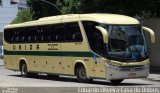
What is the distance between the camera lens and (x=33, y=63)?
29156mm

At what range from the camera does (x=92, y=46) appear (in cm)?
2298

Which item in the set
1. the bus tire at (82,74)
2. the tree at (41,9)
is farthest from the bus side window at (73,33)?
the tree at (41,9)

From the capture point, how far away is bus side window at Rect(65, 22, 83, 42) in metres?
23.9

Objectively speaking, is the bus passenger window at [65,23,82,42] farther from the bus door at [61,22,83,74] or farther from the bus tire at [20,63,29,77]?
the bus tire at [20,63,29,77]

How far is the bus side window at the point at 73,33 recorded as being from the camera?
78.3 feet

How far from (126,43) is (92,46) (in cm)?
157

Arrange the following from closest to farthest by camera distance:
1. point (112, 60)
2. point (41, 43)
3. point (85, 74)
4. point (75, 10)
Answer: point (112, 60) < point (85, 74) < point (41, 43) < point (75, 10)

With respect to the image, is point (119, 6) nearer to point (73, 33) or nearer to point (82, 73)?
point (73, 33)

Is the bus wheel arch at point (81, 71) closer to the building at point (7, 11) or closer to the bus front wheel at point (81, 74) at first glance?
the bus front wheel at point (81, 74)

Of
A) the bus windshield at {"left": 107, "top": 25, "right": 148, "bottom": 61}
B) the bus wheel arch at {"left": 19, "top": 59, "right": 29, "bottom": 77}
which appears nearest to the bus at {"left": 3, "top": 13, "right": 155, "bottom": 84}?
the bus windshield at {"left": 107, "top": 25, "right": 148, "bottom": 61}

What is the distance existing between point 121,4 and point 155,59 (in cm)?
460

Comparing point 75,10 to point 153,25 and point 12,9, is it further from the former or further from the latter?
point 12,9

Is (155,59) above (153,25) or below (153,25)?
below

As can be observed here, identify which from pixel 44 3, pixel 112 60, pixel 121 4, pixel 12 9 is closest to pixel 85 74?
pixel 112 60
